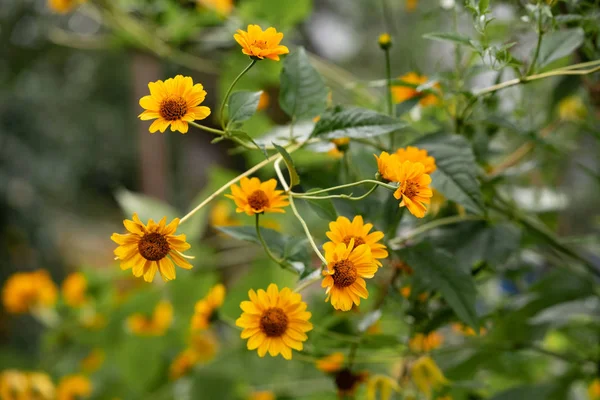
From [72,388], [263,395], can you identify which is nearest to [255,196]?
[263,395]

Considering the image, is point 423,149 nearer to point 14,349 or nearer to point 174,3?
point 174,3

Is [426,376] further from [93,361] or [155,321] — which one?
[93,361]

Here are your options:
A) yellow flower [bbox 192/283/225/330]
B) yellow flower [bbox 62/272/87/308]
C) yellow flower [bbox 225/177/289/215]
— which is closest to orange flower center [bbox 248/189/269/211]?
yellow flower [bbox 225/177/289/215]

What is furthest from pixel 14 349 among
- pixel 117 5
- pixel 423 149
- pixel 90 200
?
pixel 90 200

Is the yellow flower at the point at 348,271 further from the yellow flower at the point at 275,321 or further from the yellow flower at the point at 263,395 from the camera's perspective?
the yellow flower at the point at 263,395

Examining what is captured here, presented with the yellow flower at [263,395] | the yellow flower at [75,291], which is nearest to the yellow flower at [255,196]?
the yellow flower at [263,395]

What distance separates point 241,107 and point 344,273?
88 millimetres

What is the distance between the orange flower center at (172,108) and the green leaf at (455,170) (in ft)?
0.41

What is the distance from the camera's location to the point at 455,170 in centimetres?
28

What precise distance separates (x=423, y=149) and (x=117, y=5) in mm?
514

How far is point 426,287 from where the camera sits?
31 cm

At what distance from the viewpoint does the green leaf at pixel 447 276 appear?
0.94 ft

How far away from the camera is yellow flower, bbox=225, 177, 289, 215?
0.25 metres

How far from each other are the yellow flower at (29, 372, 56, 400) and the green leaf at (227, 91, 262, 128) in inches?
20.7
